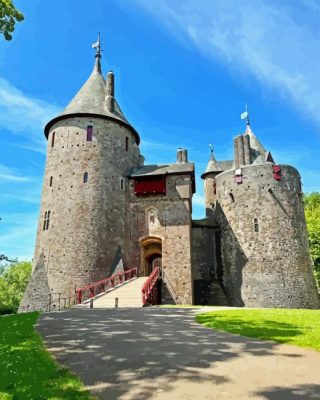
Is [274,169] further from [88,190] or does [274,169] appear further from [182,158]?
[88,190]

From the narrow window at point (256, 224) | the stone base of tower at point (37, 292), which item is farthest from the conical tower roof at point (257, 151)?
the stone base of tower at point (37, 292)

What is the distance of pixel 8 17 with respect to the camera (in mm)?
11250

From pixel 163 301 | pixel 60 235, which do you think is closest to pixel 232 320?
pixel 163 301

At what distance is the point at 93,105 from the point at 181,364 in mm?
26186

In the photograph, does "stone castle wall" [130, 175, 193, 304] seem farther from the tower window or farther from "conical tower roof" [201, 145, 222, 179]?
"conical tower roof" [201, 145, 222, 179]

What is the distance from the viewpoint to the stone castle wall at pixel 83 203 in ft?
81.9

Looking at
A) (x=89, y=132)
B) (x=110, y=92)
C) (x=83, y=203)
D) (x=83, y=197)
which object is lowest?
(x=83, y=203)

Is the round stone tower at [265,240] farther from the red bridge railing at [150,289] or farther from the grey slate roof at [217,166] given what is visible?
the grey slate roof at [217,166]

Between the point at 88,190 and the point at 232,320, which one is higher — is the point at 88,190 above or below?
above

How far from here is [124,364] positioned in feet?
21.6

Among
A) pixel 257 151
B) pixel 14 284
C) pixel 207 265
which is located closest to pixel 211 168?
pixel 257 151

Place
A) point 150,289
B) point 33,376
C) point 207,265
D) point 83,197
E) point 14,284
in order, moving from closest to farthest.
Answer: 1. point 33,376
2. point 150,289
3. point 83,197
4. point 207,265
5. point 14,284

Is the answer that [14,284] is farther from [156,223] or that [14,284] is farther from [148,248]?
[156,223]

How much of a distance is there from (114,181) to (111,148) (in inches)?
111
